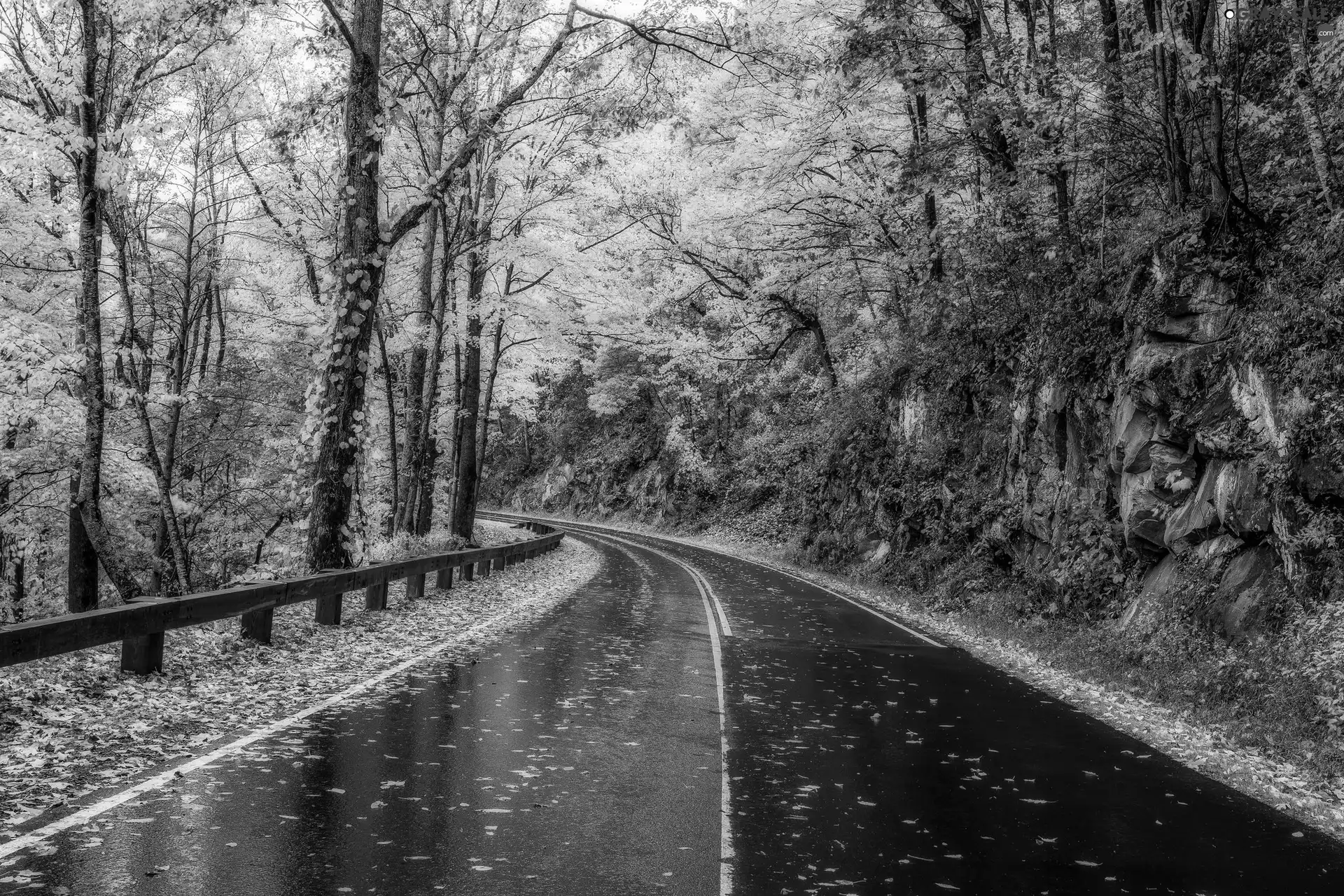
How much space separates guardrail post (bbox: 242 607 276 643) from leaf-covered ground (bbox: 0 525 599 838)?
0.43 ft

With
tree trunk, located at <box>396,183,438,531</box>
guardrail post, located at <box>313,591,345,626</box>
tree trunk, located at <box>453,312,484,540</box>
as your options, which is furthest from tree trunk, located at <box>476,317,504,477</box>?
guardrail post, located at <box>313,591,345,626</box>

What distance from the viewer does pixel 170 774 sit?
213 inches

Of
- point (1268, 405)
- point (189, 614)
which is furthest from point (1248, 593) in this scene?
point (189, 614)

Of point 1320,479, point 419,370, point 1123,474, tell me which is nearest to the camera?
point 1320,479

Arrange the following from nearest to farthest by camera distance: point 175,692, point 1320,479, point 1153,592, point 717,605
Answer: point 175,692 < point 1320,479 < point 1153,592 < point 717,605

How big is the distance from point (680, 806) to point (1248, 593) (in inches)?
299

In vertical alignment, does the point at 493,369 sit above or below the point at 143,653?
above

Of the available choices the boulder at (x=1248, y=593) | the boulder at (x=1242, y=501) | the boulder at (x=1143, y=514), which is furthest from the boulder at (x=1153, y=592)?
the boulder at (x=1242, y=501)

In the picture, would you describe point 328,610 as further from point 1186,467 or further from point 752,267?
point 752,267

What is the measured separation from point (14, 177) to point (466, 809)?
581 inches

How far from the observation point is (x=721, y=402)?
4241cm

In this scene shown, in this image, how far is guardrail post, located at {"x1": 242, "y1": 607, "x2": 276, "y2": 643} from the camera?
31.2ft

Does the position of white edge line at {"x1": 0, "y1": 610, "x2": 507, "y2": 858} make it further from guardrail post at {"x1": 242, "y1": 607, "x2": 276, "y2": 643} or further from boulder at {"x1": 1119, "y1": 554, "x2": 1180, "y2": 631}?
boulder at {"x1": 1119, "y1": 554, "x2": 1180, "y2": 631}

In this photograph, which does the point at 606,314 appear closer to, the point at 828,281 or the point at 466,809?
the point at 828,281
